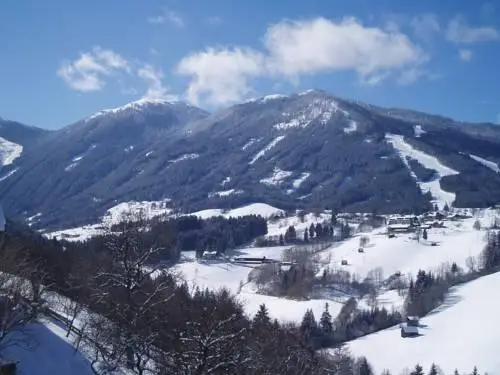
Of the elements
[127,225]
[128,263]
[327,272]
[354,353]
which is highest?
[127,225]

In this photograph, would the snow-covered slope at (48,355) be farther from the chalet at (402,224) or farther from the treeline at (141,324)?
the chalet at (402,224)

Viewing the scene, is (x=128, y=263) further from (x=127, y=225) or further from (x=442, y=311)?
(x=442, y=311)

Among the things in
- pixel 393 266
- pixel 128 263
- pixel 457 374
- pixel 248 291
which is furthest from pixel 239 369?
pixel 393 266

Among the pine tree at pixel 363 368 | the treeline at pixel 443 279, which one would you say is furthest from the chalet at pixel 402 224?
the pine tree at pixel 363 368

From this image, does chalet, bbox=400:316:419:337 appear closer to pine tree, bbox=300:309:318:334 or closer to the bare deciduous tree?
pine tree, bbox=300:309:318:334

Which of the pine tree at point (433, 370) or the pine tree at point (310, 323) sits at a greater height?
the pine tree at point (310, 323)

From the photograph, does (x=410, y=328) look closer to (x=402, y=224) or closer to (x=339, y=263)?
(x=339, y=263)

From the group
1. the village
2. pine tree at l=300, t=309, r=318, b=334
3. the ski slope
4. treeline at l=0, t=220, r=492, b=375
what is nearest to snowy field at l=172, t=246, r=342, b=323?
the village

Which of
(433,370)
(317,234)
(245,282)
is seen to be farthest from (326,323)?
(317,234)
